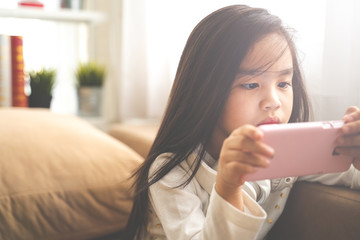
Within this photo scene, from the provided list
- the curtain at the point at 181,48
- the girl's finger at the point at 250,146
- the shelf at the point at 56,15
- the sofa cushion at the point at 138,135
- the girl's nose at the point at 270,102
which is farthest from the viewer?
the shelf at the point at 56,15

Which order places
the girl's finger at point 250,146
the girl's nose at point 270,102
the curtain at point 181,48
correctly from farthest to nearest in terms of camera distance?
1. the curtain at point 181,48
2. the girl's nose at point 270,102
3. the girl's finger at point 250,146

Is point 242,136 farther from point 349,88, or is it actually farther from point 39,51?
point 39,51

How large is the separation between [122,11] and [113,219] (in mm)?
1096

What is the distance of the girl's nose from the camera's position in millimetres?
552

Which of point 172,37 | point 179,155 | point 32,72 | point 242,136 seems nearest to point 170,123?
point 179,155

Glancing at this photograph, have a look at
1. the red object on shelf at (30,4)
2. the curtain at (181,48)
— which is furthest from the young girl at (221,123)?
the red object on shelf at (30,4)

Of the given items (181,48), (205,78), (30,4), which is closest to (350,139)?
(205,78)

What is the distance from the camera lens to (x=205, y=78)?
0.60 m

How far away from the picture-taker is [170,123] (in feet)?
2.11

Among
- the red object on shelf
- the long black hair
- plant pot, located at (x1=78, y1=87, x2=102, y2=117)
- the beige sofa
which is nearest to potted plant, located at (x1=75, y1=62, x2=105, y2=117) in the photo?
plant pot, located at (x1=78, y1=87, x2=102, y2=117)

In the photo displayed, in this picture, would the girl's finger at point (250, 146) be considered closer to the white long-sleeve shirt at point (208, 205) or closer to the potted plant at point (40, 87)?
the white long-sleeve shirt at point (208, 205)

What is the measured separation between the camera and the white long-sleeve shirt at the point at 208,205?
0.50m

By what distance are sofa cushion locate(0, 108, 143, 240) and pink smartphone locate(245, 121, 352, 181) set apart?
1.39ft

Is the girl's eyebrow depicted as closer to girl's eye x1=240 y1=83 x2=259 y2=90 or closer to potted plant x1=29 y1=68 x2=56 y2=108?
girl's eye x1=240 y1=83 x2=259 y2=90
